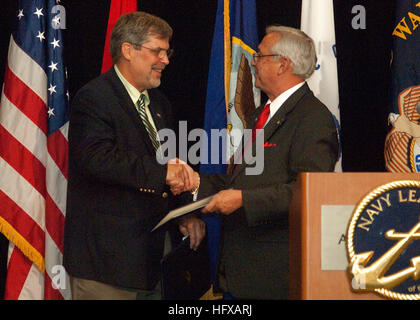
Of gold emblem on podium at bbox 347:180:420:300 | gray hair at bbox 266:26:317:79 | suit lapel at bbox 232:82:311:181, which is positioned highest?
gray hair at bbox 266:26:317:79

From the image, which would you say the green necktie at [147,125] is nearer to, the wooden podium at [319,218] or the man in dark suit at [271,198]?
the man in dark suit at [271,198]

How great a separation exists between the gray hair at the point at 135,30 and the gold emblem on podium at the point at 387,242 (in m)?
1.60

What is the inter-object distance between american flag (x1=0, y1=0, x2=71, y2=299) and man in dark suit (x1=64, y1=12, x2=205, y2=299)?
2.17 ft

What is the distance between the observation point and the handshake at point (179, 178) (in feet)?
7.68

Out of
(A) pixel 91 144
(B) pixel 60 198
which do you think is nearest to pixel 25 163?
(B) pixel 60 198

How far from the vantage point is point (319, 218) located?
1.34 m

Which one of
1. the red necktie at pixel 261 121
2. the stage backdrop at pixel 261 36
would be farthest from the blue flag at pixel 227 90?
the red necktie at pixel 261 121

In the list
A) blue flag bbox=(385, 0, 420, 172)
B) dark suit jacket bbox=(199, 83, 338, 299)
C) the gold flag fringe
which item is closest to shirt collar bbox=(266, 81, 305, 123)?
dark suit jacket bbox=(199, 83, 338, 299)

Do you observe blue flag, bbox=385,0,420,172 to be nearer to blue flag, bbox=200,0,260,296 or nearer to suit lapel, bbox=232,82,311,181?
Answer: blue flag, bbox=200,0,260,296

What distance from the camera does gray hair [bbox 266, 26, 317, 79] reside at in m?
2.55

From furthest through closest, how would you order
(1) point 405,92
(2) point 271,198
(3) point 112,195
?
1. (1) point 405,92
2. (3) point 112,195
3. (2) point 271,198

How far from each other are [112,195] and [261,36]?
183 cm

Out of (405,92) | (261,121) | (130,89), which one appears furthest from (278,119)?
(405,92)

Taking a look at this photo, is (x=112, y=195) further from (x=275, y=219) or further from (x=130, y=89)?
(x=275, y=219)
